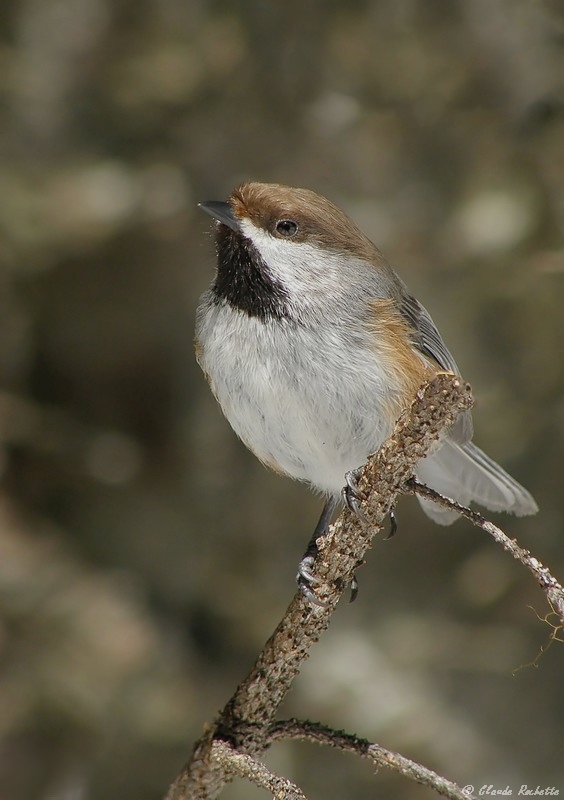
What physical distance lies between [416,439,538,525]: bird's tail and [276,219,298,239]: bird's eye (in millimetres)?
625

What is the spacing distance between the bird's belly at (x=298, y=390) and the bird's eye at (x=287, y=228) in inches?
8.0

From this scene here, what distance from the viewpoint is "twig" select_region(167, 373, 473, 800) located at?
1453 millimetres

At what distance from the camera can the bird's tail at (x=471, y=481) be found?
2.09m

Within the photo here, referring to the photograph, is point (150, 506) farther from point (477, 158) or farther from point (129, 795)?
point (477, 158)

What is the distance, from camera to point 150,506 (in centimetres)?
313

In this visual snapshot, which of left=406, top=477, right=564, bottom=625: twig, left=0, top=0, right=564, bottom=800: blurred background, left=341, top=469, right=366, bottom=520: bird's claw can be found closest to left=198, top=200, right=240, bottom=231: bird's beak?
left=341, top=469, right=366, bottom=520: bird's claw

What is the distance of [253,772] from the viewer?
1.31 m

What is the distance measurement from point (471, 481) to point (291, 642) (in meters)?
0.87

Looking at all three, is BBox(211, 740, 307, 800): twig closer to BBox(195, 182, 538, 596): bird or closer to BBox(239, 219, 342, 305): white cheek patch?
BBox(195, 182, 538, 596): bird

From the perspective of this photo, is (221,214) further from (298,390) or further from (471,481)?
(471,481)

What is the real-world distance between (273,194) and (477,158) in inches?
54.2

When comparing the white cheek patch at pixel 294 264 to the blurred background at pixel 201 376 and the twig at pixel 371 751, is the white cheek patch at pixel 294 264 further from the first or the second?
the blurred background at pixel 201 376

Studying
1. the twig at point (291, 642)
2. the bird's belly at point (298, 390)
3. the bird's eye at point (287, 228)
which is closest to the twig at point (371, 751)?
the twig at point (291, 642)

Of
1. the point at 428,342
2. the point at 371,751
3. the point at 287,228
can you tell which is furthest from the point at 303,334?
the point at 371,751
